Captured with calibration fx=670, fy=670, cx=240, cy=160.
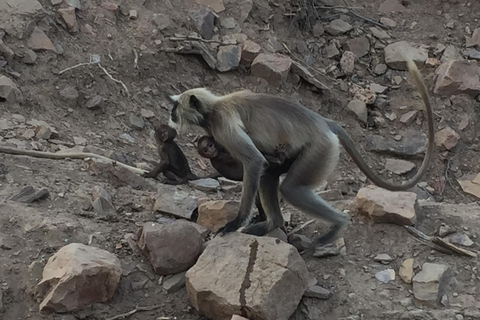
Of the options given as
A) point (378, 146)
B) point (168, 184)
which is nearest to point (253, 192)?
point (168, 184)

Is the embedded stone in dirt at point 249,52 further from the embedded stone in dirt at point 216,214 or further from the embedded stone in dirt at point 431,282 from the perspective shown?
the embedded stone in dirt at point 431,282

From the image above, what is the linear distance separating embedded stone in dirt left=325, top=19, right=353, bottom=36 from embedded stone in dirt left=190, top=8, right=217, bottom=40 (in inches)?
69.0

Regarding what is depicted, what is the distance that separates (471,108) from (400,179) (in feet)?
4.90

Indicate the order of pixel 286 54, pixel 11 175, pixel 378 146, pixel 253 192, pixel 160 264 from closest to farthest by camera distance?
pixel 160 264 → pixel 253 192 → pixel 11 175 → pixel 378 146 → pixel 286 54

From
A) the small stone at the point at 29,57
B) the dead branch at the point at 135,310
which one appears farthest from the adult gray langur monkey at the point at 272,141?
the small stone at the point at 29,57

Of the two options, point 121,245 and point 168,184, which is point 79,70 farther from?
point 121,245

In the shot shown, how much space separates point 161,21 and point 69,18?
3.49 ft

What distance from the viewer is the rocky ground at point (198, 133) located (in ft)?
13.2

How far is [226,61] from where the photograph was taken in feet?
25.7

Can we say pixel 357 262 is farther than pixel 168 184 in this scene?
No

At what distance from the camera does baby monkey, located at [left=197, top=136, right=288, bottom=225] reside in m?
4.50

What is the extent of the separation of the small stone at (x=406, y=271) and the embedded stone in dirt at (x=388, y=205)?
0.36 meters

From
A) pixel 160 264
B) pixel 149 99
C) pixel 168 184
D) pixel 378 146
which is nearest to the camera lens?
pixel 160 264

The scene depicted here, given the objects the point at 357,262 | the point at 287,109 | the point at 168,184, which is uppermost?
the point at 287,109
